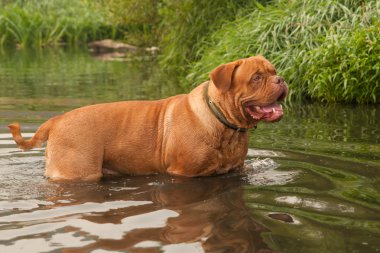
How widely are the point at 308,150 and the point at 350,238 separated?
10.3 ft

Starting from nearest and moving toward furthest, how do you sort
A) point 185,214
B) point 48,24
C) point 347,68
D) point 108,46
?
point 185,214, point 347,68, point 108,46, point 48,24

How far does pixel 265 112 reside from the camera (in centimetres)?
619

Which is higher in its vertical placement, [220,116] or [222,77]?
[222,77]

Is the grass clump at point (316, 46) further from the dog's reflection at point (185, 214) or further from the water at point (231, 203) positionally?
the dog's reflection at point (185, 214)

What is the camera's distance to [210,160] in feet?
20.9

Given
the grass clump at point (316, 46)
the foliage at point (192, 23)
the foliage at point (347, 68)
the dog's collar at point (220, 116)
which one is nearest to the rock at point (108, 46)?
the foliage at point (192, 23)

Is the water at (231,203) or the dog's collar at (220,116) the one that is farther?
the dog's collar at (220,116)

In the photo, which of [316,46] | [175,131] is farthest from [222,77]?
[316,46]

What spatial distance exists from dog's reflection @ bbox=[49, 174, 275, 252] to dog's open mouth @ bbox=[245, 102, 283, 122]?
614 mm

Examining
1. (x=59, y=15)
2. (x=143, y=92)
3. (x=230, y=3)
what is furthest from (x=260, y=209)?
(x=59, y=15)

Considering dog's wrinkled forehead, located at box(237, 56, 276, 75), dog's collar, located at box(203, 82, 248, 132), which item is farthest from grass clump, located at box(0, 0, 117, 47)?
dog's wrinkled forehead, located at box(237, 56, 276, 75)

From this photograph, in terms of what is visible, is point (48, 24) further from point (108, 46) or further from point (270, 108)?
Result: point (270, 108)

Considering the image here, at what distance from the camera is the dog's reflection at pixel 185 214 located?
14.5ft

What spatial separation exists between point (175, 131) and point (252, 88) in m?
0.81
